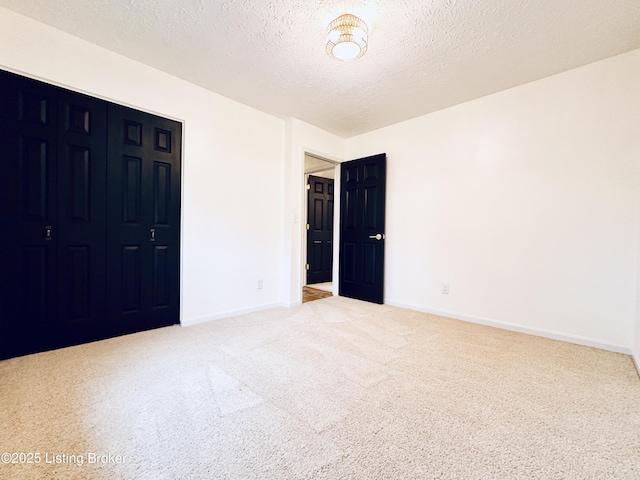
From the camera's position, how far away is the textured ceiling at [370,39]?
6.38 ft

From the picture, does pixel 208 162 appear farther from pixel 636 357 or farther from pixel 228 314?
pixel 636 357

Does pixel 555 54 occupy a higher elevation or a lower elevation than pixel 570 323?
higher

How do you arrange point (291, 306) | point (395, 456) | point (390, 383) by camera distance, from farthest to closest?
1. point (291, 306)
2. point (390, 383)
3. point (395, 456)

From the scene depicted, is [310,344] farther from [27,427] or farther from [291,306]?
[27,427]

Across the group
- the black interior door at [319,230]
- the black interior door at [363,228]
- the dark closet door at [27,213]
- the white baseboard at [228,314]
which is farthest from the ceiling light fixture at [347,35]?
the black interior door at [319,230]

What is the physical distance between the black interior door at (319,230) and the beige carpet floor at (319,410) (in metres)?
3.19

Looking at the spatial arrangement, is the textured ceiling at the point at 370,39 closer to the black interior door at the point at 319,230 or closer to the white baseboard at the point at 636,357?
the white baseboard at the point at 636,357

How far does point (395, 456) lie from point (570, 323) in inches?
98.2

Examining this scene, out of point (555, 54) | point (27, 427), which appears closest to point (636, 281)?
point (555, 54)

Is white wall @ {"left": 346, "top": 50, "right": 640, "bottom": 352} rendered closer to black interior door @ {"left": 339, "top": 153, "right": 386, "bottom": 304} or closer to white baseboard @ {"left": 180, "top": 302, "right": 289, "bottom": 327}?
black interior door @ {"left": 339, "top": 153, "right": 386, "bottom": 304}

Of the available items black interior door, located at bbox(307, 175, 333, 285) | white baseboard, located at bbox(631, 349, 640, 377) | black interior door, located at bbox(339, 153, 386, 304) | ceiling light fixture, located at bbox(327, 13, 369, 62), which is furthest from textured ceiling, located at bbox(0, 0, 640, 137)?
black interior door, located at bbox(307, 175, 333, 285)

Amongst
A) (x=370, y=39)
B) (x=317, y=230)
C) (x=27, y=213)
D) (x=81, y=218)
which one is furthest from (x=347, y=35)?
(x=317, y=230)

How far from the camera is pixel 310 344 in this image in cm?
251

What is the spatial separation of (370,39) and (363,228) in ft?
8.12
